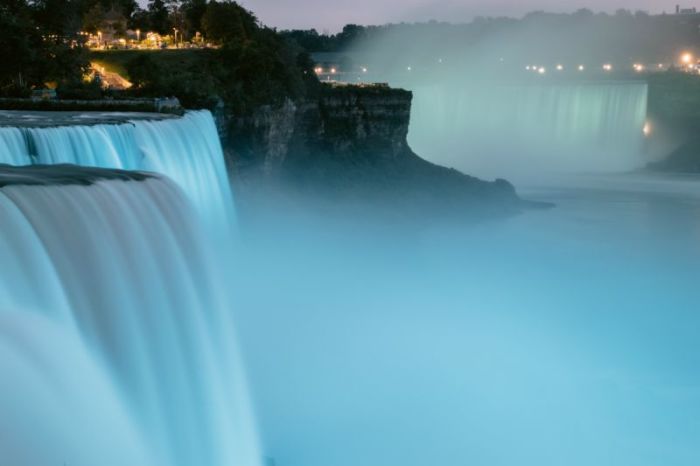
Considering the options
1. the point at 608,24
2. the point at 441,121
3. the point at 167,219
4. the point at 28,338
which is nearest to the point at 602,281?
the point at 167,219

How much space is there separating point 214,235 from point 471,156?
44.2 meters

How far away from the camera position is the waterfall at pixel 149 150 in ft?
42.7

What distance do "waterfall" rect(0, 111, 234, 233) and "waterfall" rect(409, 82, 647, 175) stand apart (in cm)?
3946

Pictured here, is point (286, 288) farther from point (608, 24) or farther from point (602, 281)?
point (608, 24)

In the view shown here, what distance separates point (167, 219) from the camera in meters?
10.4

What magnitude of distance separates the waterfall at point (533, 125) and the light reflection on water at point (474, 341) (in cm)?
2463

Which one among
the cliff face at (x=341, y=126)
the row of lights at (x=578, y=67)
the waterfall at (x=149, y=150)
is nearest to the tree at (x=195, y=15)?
the cliff face at (x=341, y=126)

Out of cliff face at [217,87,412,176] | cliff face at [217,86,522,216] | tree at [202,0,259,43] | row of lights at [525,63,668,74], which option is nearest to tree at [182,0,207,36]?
tree at [202,0,259,43]

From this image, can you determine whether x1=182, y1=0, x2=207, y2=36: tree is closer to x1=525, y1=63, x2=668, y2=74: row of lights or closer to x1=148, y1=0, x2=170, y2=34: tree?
x1=148, y1=0, x2=170, y2=34: tree

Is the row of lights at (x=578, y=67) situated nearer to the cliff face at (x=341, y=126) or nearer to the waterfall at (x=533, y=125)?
the waterfall at (x=533, y=125)

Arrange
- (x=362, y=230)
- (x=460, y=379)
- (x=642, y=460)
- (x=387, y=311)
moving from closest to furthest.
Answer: (x=642, y=460)
(x=460, y=379)
(x=387, y=311)
(x=362, y=230)

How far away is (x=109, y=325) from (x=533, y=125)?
62.0 metres

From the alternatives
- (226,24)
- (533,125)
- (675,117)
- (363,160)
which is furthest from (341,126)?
(675,117)

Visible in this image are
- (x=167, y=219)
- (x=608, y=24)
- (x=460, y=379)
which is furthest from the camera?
(x=608, y=24)
